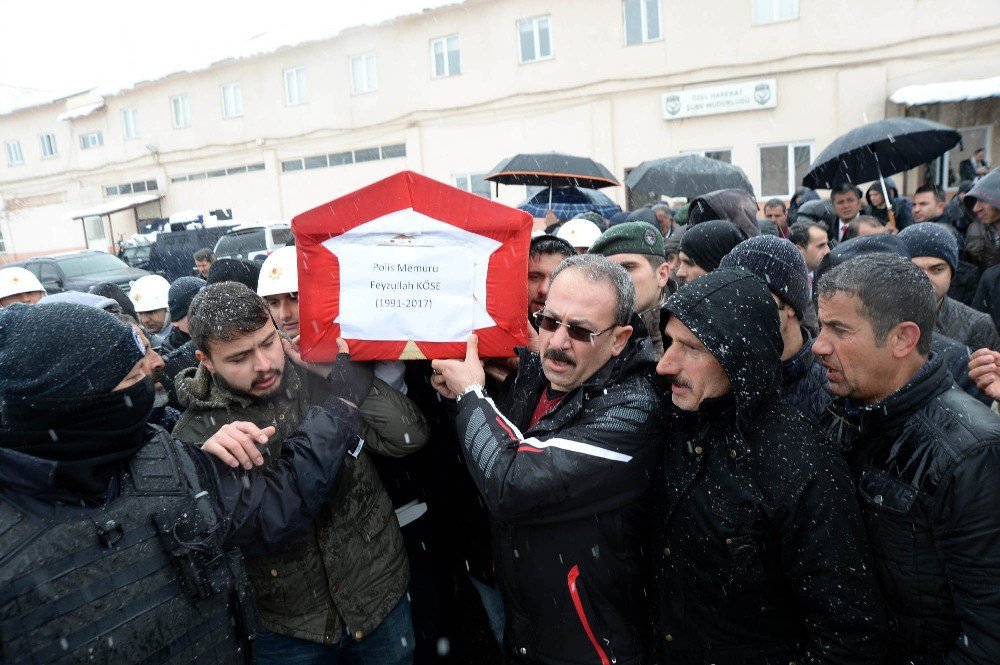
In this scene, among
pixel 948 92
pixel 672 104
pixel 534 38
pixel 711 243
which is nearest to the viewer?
pixel 711 243

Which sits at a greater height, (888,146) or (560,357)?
(888,146)

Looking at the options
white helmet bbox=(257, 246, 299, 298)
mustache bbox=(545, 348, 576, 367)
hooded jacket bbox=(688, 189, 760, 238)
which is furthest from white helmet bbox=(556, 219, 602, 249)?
mustache bbox=(545, 348, 576, 367)

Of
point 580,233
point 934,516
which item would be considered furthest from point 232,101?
point 934,516

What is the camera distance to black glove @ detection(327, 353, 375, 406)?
2.22 m

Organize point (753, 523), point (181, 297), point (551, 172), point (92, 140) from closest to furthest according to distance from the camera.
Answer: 1. point (753, 523)
2. point (181, 297)
3. point (551, 172)
4. point (92, 140)

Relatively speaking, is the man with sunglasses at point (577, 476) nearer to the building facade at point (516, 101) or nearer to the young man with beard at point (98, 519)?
the young man with beard at point (98, 519)

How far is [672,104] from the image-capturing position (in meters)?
16.8

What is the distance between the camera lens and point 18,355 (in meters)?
1.42

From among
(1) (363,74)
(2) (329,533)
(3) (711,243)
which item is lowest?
(2) (329,533)

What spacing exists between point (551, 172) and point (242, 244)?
10.9 metres

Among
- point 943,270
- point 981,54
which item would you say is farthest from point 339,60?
point 943,270

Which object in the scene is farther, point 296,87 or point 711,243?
point 296,87

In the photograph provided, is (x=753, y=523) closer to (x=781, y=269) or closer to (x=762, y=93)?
(x=781, y=269)

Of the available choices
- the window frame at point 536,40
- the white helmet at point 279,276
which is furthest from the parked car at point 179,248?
the white helmet at point 279,276
